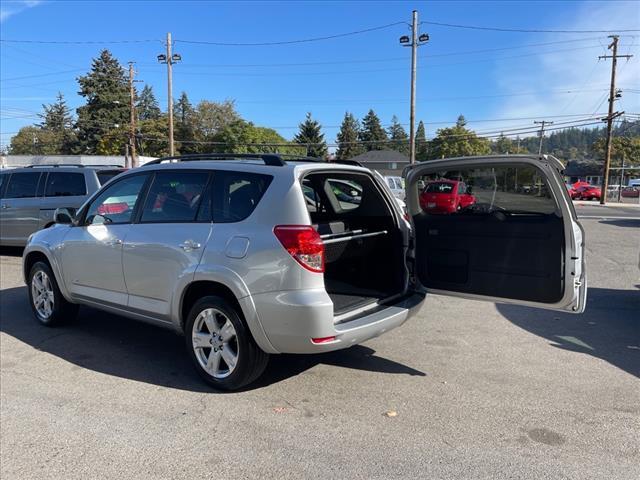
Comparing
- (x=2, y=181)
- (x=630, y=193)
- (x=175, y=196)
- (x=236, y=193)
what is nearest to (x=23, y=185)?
(x=2, y=181)

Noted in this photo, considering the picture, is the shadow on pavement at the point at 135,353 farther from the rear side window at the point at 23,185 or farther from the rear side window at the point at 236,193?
the rear side window at the point at 23,185

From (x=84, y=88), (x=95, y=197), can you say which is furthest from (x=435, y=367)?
(x=84, y=88)

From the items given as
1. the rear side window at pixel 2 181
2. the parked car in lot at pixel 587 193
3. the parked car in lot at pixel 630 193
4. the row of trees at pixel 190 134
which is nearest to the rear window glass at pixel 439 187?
the rear side window at pixel 2 181

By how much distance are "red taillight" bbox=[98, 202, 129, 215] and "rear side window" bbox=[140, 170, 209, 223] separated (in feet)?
1.33

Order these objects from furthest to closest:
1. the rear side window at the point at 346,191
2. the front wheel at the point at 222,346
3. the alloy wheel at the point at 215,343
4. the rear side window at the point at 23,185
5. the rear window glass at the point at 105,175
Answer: the rear side window at the point at 23,185 < the rear window glass at the point at 105,175 < the rear side window at the point at 346,191 < the alloy wheel at the point at 215,343 < the front wheel at the point at 222,346

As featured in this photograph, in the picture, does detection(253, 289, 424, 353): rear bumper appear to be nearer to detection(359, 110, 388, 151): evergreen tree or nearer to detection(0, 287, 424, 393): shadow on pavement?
detection(0, 287, 424, 393): shadow on pavement

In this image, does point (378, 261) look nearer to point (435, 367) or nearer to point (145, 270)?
point (435, 367)

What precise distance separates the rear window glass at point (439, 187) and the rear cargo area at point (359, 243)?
1.39 feet

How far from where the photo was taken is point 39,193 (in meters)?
10.0

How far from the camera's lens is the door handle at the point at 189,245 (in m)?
3.99

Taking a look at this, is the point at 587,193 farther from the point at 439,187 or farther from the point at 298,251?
the point at 298,251

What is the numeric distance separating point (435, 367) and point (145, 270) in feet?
8.90

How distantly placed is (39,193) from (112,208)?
609cm

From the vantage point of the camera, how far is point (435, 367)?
452 centimetres
